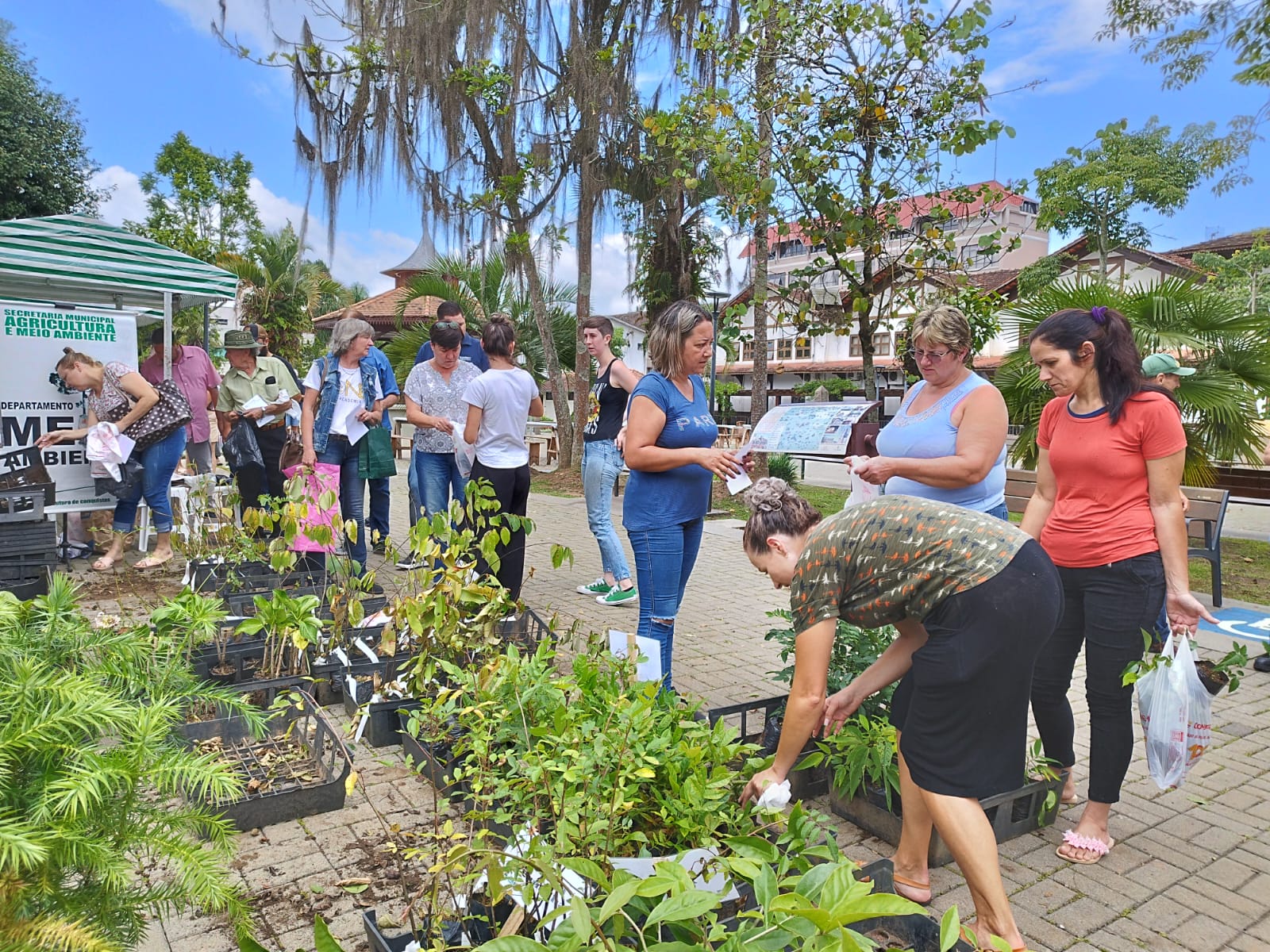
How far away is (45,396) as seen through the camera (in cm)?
616

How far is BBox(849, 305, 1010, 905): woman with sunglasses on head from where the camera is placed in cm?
284

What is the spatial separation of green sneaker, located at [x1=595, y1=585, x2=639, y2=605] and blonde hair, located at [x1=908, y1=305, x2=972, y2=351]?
3.29 meters

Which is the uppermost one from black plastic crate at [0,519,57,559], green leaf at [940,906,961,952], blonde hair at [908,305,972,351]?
blonde hair at [908,305,972,351]

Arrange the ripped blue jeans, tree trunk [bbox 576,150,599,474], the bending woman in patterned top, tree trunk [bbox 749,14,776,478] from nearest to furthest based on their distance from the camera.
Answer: the bending woman in patterned top → the ripped blue jeans → tree trunk [bbox 749,14,776,478] → tree trunk [bbox 576,150,599,474]

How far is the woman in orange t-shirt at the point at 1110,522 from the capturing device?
8.78 feet

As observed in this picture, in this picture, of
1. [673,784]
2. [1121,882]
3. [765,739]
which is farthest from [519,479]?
[1121,882]

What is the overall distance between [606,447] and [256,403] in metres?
2.96

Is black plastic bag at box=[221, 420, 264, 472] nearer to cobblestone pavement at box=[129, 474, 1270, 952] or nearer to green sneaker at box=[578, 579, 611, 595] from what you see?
green sneaker at box=[578, 579, 611, 595]

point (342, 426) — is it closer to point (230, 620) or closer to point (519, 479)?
point (519, 479)

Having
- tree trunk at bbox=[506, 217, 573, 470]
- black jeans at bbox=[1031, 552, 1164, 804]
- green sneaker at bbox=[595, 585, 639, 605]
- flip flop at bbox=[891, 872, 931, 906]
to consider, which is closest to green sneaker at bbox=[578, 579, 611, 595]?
green sneaker at bbox=[595, 585, 639, 605]

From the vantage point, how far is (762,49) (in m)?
6.96

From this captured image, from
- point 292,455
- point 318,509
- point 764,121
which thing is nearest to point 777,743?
point 318,509

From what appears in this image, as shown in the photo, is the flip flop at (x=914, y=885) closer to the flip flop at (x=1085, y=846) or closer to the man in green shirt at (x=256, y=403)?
the flip flop at (x=1085, y=846)

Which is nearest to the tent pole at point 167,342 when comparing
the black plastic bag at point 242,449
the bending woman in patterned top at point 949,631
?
the black plastic bag at point 242,449
